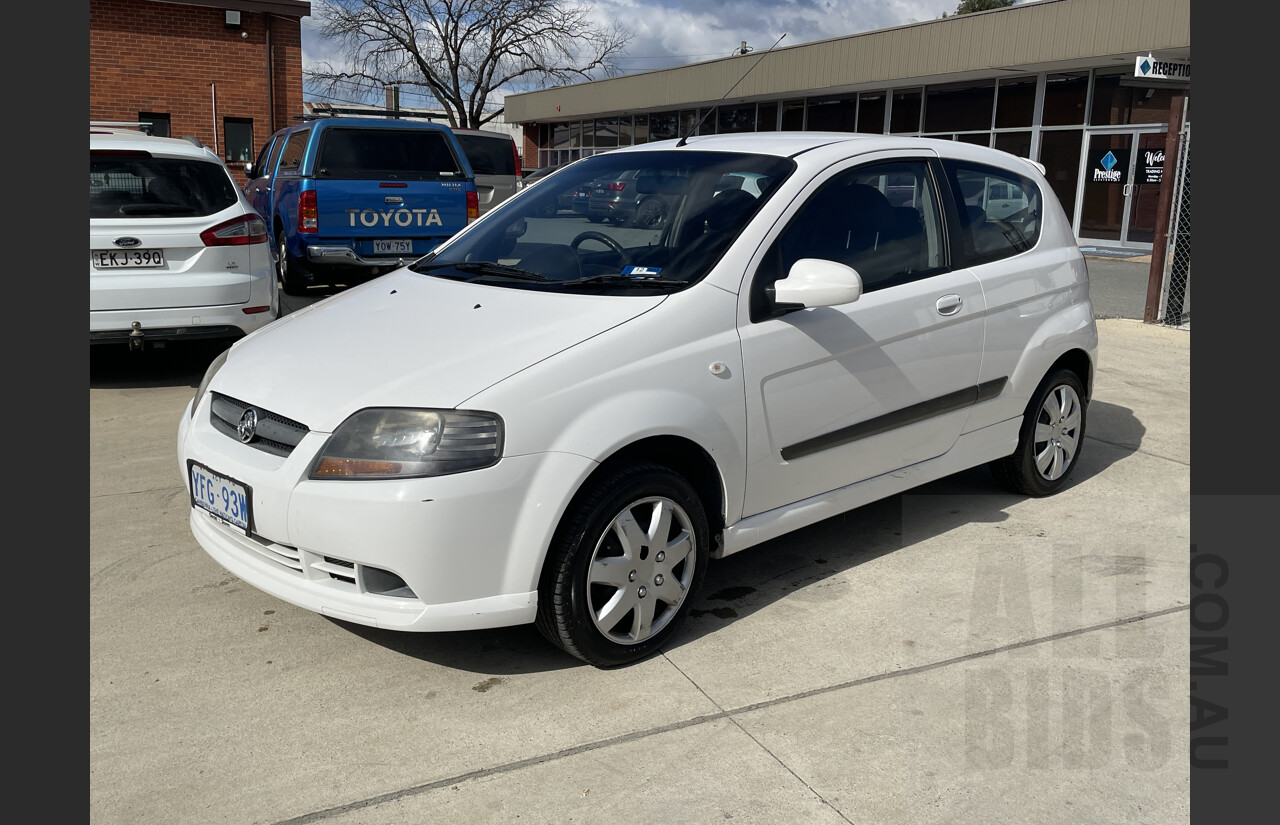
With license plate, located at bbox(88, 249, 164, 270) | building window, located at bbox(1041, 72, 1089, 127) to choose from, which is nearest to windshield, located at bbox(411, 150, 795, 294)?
license plate, located at bbox(88, 249, 164, 270)

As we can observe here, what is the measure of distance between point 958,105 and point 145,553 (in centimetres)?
2187

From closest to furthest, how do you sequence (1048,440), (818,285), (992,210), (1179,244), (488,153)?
(818,285), (992,210), (1048,440), (1179,244), (488,153)

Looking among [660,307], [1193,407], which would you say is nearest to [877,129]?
[1193,407]

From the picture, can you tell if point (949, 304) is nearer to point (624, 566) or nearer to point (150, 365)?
point (624, 566)

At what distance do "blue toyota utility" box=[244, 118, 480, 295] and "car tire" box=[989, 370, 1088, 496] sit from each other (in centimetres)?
668

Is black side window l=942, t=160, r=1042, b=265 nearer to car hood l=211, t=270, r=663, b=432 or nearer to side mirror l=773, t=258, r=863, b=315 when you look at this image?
side mirror l=773, t=258, r=863, b=315

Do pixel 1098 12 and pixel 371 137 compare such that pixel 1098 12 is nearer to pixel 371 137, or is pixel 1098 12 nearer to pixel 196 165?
pixel 371 137

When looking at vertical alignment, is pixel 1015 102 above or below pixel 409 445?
above

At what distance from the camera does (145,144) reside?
281 inches

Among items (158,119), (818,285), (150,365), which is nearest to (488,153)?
(158,119)

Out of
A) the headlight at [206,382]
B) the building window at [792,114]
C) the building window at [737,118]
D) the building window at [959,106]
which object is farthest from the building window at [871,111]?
the headlight at [206,382]

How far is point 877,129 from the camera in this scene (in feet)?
82.2

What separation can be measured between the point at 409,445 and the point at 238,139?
863 inches

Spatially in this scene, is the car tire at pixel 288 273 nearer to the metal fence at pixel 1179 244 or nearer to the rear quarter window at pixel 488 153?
the rear quarter window at pixel 488 153
